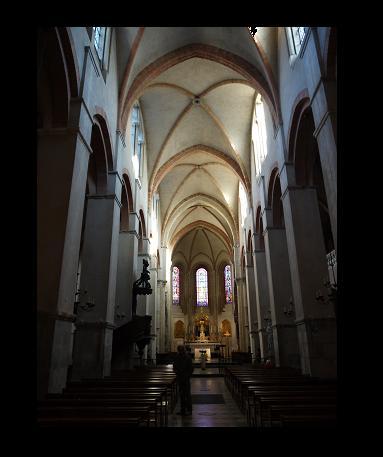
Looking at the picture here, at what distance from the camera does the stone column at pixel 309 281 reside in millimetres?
8767

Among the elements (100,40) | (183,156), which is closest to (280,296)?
(100,40)

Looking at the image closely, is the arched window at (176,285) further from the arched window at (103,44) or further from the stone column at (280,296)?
the arched window at (103,44)

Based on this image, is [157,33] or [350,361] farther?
[157,33]

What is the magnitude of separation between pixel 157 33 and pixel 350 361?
45.0 feet

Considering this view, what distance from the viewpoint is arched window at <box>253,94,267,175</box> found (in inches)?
599

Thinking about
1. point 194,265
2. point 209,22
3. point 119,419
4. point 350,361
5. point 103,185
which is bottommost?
point 119,419

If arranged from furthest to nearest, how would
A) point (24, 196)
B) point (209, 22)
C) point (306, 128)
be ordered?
1. point (306, 128)
2. point (209, 22)
3. point (24, 196)

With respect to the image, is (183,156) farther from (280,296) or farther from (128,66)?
(280,296)

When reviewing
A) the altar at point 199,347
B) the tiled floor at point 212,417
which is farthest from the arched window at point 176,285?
the tiled floor at point 212,417

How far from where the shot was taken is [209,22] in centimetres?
236

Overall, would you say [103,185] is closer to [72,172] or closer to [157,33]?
[72,172]

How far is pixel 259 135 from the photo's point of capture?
1631 cm

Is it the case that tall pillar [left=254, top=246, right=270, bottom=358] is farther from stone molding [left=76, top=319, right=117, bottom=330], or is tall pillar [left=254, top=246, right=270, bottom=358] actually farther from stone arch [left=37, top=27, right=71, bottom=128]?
stone arch [left=37, top=27, right=71, bottom=128]

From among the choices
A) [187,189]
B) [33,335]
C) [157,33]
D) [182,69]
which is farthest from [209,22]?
[187,189]
